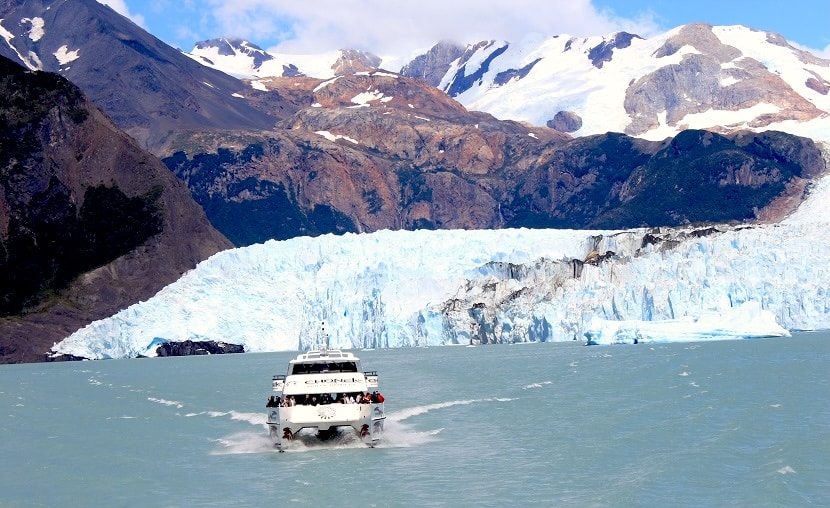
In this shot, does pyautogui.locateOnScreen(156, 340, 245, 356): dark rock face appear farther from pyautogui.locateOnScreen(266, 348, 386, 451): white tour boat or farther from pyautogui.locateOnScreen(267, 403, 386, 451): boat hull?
pyautogui.locateOnScreen(267, 403, 386, 451): boat hull

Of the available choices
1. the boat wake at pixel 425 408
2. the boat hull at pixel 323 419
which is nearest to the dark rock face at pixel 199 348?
the boat wake at pixel 425 408

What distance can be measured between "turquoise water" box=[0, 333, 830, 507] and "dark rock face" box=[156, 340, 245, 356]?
39.5m

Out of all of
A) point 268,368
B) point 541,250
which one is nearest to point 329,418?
point 268,368

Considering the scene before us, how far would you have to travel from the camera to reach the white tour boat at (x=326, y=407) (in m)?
40.1

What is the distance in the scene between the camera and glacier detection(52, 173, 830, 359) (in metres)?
86.5

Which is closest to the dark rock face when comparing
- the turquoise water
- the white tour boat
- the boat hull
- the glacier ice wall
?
the glacier ice wall

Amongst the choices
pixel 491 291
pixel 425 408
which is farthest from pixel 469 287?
pixel 425 408

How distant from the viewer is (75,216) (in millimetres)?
163375

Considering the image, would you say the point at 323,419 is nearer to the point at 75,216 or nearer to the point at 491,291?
the point at 491,291

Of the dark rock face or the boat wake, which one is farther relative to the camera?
the dark rock face

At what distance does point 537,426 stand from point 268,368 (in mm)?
43265

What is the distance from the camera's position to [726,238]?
299 ft

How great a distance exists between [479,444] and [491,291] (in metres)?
61.2

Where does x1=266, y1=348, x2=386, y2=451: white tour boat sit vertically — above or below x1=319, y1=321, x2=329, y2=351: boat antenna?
below
